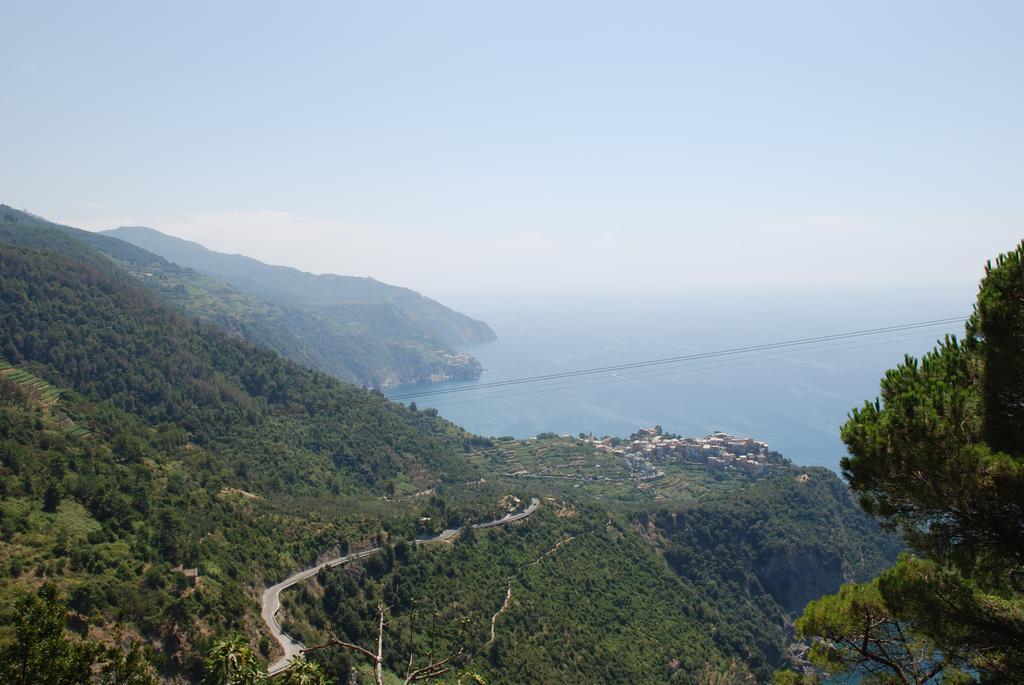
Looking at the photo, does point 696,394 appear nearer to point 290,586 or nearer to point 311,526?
point 311,526

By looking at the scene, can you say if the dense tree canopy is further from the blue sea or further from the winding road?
the blue sea

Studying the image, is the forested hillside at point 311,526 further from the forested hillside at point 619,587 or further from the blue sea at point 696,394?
the blue sea at point 696,394

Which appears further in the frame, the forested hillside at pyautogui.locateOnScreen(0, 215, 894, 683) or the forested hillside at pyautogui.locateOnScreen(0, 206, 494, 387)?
the forested hillside at pyautogui.locateOnScreen(0, 206, 494, 387)

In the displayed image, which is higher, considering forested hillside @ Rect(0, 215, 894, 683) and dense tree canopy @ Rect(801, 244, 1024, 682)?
dense tree canopy @ Rect(801, 244, 1024, 682)

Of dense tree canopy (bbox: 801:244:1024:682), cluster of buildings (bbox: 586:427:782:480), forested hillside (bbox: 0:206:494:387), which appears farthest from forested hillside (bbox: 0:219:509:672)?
forested hillside (bbox: 0:206:494:387)

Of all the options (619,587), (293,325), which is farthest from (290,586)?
(293,325)
